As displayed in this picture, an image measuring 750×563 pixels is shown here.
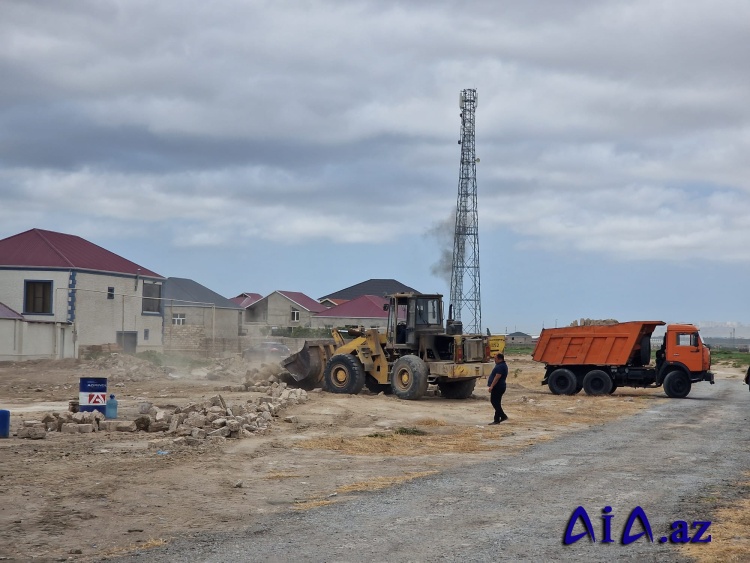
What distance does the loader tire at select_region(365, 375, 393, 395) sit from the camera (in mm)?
27047

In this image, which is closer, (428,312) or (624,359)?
(428,312)

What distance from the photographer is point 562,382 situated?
3120cm

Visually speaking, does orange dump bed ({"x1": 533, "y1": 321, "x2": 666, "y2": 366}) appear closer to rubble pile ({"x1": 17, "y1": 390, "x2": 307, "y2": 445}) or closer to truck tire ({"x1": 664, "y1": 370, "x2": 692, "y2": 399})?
truck tire ({"x1": 664, "y1": 370, "x2": 692, "y2": 399})

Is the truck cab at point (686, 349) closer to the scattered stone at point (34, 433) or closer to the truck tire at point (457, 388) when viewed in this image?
the truck tire at point (457, 388)

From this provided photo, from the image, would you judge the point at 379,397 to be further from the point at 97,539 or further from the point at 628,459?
the point at 97,539

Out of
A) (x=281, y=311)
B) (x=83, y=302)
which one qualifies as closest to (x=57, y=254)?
(x=83, y=302)

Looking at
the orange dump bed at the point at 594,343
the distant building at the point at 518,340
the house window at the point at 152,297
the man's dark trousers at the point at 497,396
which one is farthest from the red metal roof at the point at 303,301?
the man's dark trousers at the point at 497,396

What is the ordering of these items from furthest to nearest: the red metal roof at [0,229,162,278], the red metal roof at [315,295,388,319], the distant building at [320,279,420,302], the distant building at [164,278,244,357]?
the distant building at [320,279,420,302] < the red metal roof at [315,295,388,319] < the distant building at [164,278,244,357] < the red metal roof at [0,229,162,278]

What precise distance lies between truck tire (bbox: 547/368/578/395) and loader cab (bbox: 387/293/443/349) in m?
6.88

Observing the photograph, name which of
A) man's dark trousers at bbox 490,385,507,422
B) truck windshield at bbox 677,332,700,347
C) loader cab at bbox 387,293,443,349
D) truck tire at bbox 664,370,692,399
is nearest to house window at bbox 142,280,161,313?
loader cab at bbox 387,293,443,349

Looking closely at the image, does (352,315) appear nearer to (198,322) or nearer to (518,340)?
(198,322)

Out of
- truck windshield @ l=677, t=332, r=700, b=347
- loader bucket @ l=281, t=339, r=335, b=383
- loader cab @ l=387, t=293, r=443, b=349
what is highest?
loader cab @ l=387, t=293, r=443, b=349

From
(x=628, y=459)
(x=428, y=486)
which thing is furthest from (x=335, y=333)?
(x=428, y=486)

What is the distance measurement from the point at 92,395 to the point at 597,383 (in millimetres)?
17701
